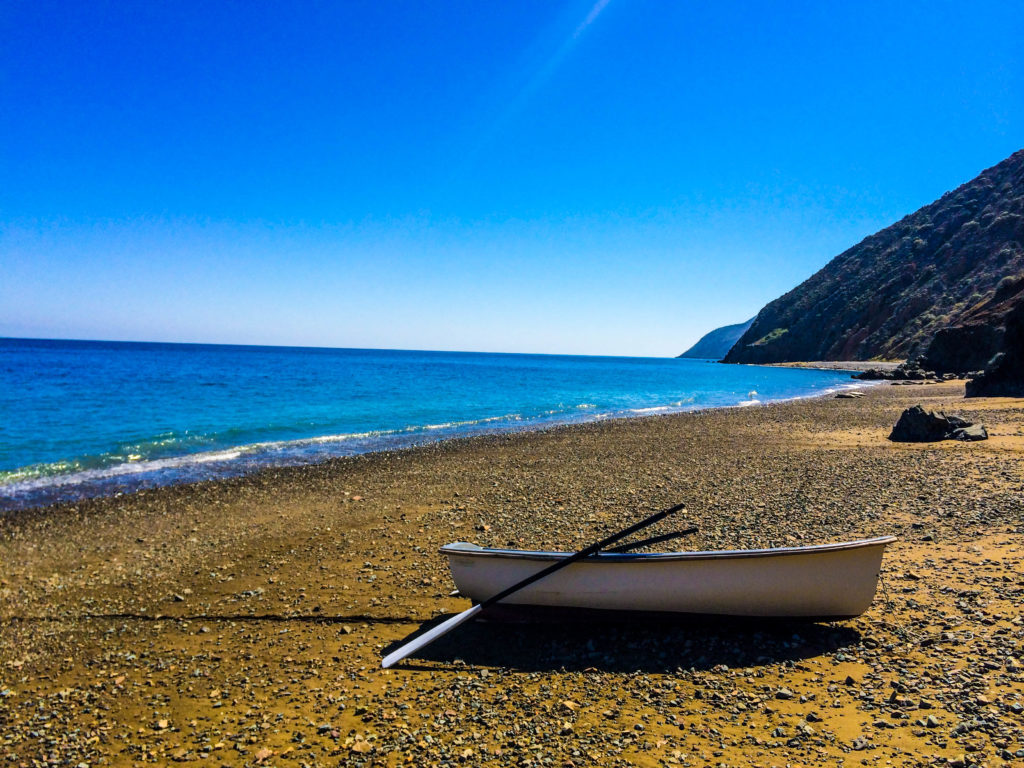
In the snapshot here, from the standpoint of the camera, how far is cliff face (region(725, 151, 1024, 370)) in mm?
87438

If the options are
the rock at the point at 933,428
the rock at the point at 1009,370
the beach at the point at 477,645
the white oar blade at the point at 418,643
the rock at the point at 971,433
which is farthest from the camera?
the rock at the point at 1009,370

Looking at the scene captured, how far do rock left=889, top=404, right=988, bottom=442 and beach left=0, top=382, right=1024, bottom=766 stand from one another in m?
4.21

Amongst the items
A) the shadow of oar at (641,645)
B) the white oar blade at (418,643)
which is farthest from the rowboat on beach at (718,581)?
the white oar blade at (418,643)

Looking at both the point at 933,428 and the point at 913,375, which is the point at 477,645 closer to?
the point at 933,428

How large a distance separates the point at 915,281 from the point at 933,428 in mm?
105649


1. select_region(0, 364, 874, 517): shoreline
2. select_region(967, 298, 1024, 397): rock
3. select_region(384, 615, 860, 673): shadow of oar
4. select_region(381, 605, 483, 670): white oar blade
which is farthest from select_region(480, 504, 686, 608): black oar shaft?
select_region(967, 298, 1024, 397): rock

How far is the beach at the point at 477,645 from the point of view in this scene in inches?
203

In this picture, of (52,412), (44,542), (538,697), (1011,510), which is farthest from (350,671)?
(52,412)

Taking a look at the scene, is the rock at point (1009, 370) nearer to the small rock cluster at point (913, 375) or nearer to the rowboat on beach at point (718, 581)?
the small rock cluster at point (913, 375)

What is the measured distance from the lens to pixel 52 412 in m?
31.4

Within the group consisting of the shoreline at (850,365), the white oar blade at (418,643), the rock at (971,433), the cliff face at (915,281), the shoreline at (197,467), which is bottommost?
the shoreline at (197,467)

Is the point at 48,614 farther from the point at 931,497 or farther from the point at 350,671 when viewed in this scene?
the point at 931,497

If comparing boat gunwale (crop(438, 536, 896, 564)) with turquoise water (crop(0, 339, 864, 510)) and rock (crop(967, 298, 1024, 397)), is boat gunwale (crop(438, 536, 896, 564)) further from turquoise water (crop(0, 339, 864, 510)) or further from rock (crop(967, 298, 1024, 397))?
rock (crop(967, 298, 1024, 397))

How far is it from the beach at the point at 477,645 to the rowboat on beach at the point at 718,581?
389 mm
